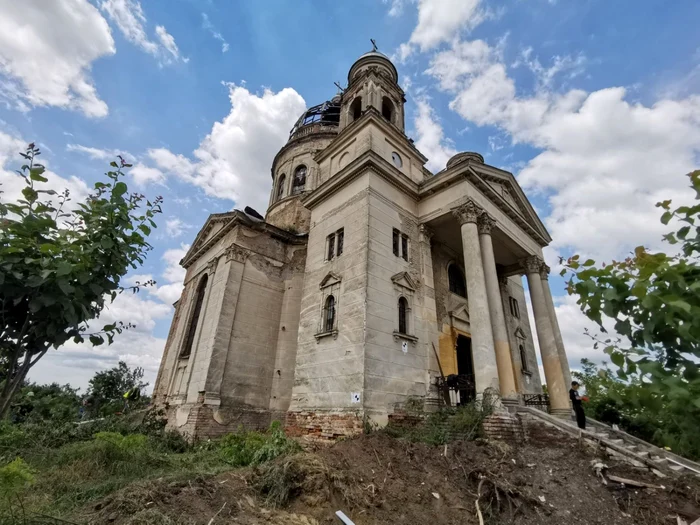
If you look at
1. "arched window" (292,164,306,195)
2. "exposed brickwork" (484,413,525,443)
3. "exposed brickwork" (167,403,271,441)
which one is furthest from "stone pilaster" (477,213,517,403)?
"arched window" (292,164,306,195)

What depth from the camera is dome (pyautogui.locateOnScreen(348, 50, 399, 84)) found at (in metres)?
21.8

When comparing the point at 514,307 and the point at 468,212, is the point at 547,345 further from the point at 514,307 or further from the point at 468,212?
the point at 468,212

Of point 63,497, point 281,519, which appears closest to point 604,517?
Answer: point 281,519

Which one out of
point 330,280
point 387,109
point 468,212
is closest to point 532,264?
point 468,212

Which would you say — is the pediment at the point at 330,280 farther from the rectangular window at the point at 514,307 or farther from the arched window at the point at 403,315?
the rectangular window at the point at 514,307

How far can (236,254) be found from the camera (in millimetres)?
17547

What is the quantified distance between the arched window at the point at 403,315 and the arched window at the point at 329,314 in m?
2.67

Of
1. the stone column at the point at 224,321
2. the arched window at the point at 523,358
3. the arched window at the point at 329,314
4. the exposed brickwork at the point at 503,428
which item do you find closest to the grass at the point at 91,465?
the stone column at the point at 224,321

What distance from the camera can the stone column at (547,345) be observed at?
14061mm

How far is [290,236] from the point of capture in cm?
1989

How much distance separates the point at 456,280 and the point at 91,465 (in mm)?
15658

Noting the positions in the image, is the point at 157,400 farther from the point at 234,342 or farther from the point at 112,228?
the point at 112,228

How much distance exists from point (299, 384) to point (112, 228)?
38.1ft

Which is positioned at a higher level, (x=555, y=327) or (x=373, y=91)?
(x=373, y=91)
